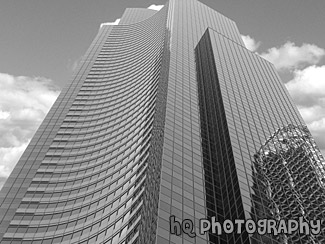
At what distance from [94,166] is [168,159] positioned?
33.3 metres

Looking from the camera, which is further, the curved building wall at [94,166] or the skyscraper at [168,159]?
the curved building wall at [94,166]

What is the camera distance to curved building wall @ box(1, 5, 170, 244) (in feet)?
225

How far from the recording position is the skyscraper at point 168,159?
5700 centimetres

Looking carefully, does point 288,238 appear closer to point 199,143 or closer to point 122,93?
point 199,143

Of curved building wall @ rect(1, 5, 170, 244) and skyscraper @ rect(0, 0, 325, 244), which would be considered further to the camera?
curved building wall @ rect(1, 5, 170, 244)

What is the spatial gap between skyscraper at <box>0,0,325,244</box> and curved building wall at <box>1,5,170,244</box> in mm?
292

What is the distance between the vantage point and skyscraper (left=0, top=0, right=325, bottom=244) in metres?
57.0

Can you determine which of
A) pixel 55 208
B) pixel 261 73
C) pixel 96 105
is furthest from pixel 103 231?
pixel 261 73

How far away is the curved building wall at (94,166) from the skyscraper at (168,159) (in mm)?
292

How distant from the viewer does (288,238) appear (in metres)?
52.7

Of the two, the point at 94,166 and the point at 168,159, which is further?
the point at 94,166

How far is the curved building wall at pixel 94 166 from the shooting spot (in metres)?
68.5

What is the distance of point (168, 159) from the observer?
198 feet

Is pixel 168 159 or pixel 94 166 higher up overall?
pixel 94 166
